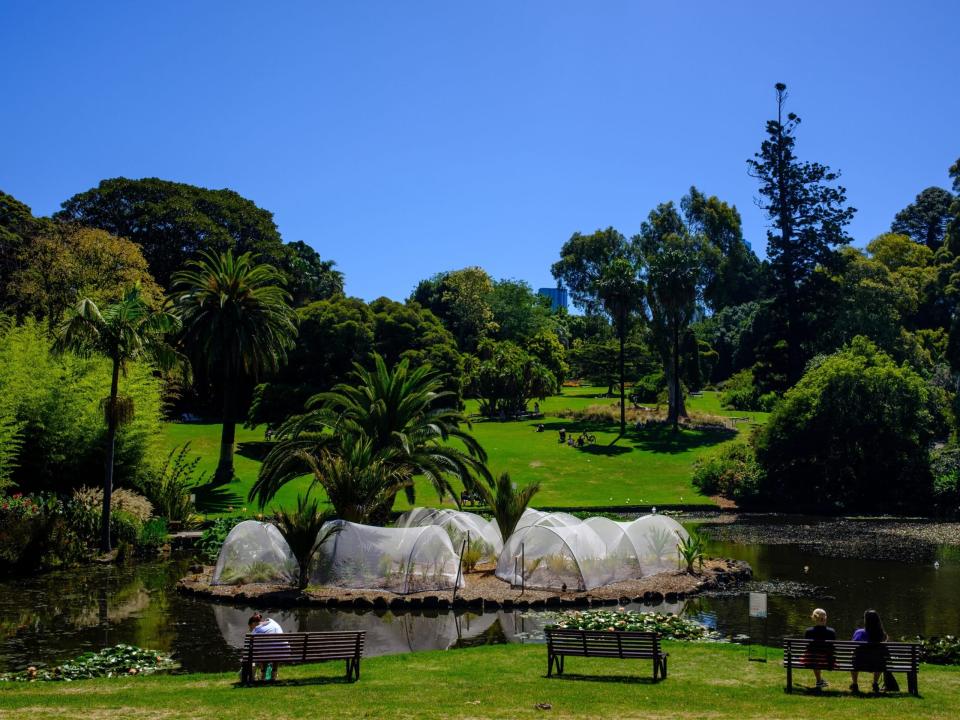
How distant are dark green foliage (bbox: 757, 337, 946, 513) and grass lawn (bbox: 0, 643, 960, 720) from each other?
35.0m

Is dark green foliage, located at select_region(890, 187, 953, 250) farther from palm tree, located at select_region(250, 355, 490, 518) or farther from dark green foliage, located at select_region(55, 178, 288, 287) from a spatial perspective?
palm tree, located at select_region(250, 355, 490, 518)

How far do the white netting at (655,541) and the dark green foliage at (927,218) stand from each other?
103633 mm

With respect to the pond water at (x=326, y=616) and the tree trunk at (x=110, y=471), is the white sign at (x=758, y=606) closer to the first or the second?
the pond water at (x=326, y=616)

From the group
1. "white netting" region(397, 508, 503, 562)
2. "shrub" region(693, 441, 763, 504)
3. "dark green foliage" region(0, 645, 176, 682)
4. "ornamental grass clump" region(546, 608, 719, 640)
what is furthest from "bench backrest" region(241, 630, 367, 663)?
"shrub" region(693, 441, 763, 504)

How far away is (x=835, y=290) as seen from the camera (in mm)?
77562

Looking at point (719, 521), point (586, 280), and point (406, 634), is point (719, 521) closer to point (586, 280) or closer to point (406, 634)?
point (406, 634)

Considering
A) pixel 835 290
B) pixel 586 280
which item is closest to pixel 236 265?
pixel 835 290

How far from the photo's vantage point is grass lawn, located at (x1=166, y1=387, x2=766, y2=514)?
48938mm

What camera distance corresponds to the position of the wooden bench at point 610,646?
16297mm

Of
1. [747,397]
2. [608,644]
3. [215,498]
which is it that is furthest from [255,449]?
[747,397]

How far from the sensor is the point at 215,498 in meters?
46.0

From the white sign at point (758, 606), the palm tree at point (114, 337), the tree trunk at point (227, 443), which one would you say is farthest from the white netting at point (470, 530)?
the tree trunk at point (227, 443)

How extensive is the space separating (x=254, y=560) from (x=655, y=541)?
13.1m

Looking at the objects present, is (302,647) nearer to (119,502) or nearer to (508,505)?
(508,505)
